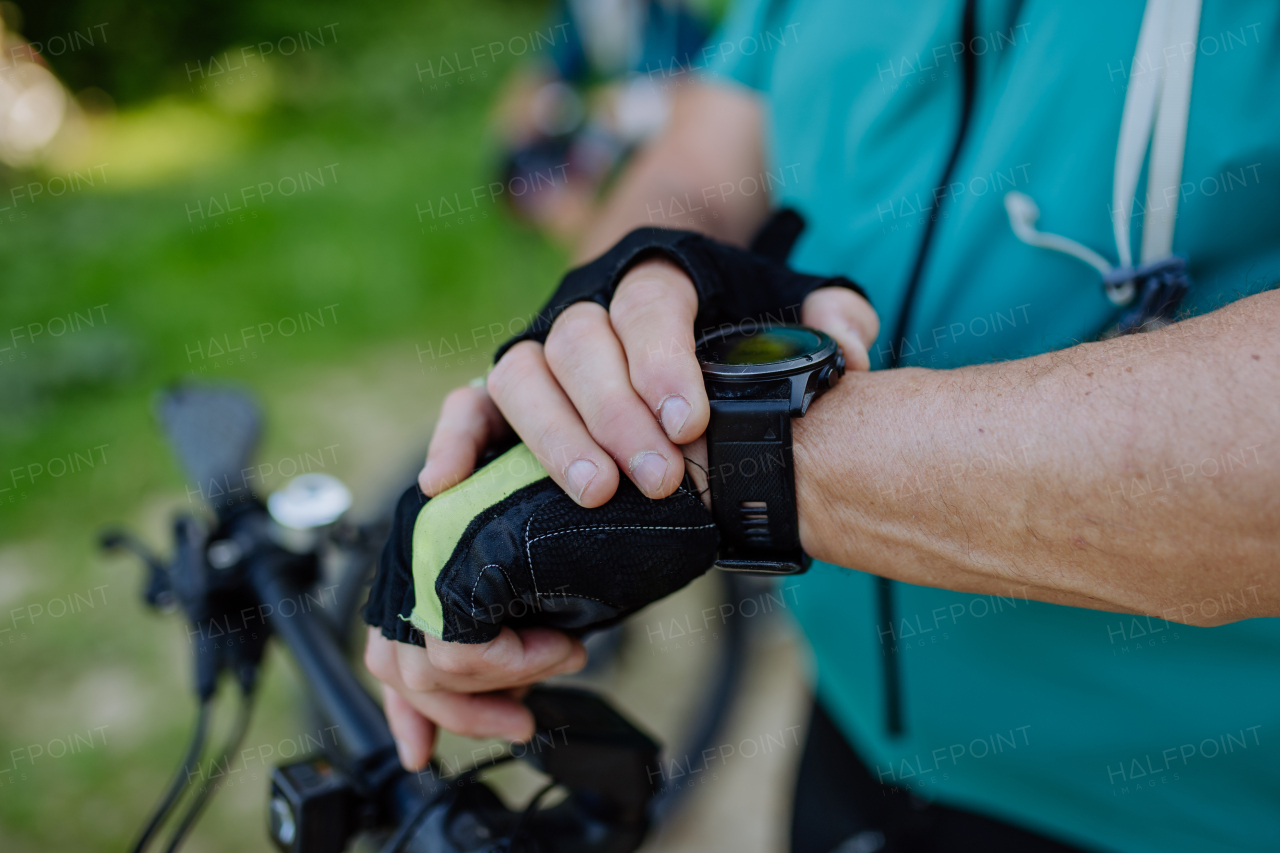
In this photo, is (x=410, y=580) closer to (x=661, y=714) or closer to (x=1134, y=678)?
(x=1134, y=678)

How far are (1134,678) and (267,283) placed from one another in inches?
220

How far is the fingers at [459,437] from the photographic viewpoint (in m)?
0.88

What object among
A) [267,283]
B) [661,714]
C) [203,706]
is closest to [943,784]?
[203,706]

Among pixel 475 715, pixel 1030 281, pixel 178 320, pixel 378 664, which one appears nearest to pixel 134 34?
pixel 178 320

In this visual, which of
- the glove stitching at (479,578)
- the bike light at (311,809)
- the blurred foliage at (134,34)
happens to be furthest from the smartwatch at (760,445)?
the blurred foliage at (134,34)

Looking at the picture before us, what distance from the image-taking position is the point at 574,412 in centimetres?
85

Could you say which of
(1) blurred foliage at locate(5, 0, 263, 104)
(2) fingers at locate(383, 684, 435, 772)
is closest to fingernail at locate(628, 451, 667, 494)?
(2) fingers at locate(383, 684, 435, 772)

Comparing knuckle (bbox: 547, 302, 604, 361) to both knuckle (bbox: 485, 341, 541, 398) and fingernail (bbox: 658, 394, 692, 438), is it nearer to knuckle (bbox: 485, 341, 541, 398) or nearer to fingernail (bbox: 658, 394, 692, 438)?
knuckle (bbox: 485, 341, 541, 398)

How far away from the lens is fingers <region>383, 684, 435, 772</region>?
99 cm

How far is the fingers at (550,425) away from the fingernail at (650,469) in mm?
24

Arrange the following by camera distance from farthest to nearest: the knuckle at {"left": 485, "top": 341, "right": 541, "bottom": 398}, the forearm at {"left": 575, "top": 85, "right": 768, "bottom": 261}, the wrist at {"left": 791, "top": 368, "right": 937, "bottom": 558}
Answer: the forearm at {"left": 575, "top": 85, "right": 768, "bottom": 261} < the knuckle at {"left": 485, "top": 341, "right": 541, "bottom": 398} < the wrist at {"left": 791, "top": 368, "right": 937, "bottom": 558}

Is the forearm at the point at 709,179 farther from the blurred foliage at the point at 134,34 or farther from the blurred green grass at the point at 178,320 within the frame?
the blurred foliage at the point at 134,34

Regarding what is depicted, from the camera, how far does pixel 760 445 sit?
0.81 metres

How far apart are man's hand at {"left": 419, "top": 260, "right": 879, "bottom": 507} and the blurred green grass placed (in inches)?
86.4
